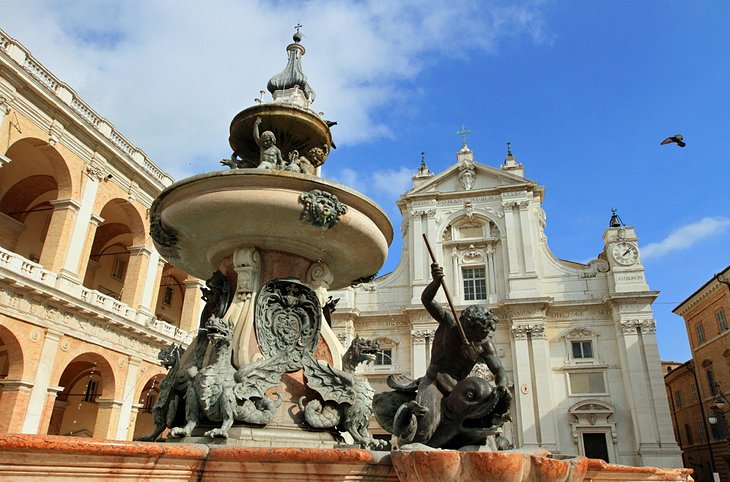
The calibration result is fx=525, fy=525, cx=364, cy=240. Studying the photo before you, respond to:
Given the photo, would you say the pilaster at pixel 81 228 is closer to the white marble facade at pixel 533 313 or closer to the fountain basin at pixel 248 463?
the white marble facade at pixel 533 313

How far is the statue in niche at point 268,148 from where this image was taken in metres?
5.84

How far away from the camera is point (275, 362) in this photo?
463cm

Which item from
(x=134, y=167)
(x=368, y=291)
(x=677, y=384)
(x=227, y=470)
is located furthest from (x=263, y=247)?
(x=677, y=384)

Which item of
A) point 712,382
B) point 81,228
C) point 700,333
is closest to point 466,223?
point 700,333

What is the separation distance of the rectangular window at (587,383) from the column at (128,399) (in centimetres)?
2055

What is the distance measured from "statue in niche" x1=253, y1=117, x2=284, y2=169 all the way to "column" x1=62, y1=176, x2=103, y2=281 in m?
14.1

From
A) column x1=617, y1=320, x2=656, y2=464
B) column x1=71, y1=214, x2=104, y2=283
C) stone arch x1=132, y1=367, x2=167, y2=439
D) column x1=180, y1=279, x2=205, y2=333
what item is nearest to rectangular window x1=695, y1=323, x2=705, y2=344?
column x1=617, y1=320, x2=656, y2=464

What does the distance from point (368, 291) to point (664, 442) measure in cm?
1661

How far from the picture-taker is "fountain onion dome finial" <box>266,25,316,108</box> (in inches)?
571

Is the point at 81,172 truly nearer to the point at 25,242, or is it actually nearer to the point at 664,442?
the point at 25,242

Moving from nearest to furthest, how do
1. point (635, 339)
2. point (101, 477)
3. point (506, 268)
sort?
1. point (101, 477)
2. point (635, 339)
3. point (506, 268)

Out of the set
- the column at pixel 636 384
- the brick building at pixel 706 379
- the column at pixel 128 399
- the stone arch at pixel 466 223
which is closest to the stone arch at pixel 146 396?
the column at pixel 128 399

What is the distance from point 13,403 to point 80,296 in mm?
3792

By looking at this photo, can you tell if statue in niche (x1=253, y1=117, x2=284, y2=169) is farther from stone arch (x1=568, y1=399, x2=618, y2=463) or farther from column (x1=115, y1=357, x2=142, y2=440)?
stone arch (x1=568, y1=399, x2=618, y2=463)
